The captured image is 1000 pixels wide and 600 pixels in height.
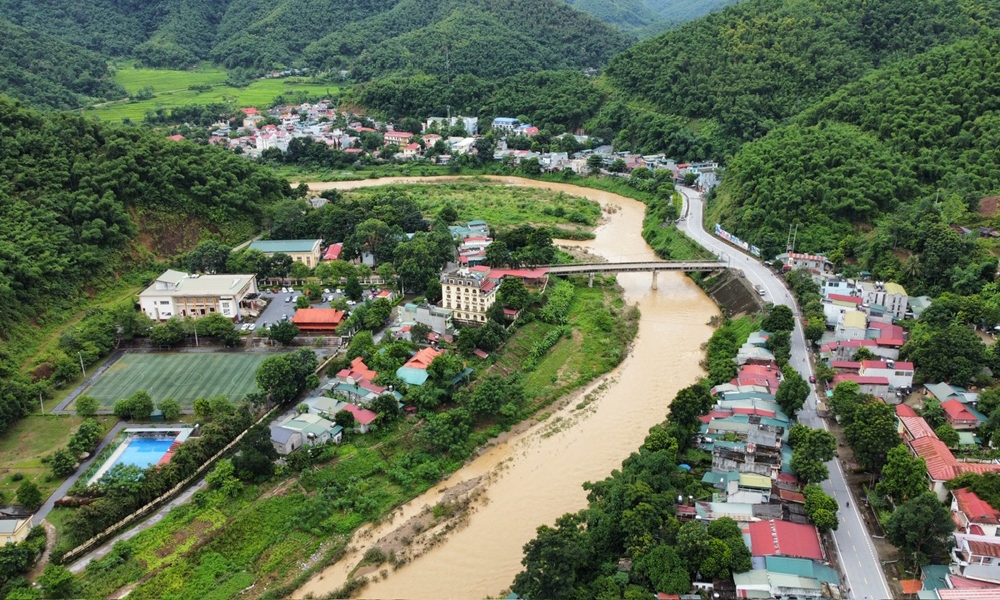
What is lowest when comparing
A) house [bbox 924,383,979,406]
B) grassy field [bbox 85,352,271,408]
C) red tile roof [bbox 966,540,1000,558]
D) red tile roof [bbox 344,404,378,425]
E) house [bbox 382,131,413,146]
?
grassy field [bbox 85,352,271,408]

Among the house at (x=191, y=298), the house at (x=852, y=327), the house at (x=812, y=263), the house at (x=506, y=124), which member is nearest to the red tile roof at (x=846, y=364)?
the house at (x=852, y=327)

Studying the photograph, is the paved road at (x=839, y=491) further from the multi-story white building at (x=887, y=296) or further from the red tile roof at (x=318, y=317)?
the red tile roof at (x=318, y=317)

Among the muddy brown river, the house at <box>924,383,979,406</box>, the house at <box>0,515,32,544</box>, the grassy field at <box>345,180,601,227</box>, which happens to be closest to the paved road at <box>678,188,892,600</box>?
the muddy brown river

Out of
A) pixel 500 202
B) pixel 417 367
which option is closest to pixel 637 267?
pixel 417 367

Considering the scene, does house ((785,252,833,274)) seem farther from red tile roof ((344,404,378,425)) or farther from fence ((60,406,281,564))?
fence ((60,406,281,564))

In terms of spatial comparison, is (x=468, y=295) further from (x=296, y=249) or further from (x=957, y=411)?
(x=957, y=411)
